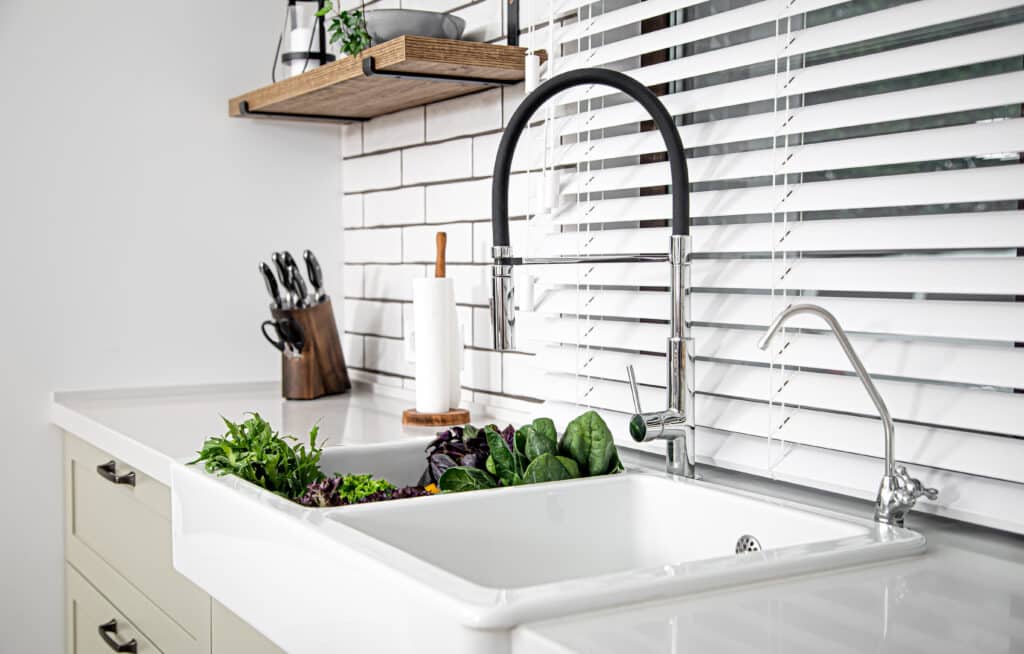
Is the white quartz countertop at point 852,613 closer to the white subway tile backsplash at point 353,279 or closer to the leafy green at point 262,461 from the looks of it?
the leafy green at point 262,461

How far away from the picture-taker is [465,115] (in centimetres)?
228

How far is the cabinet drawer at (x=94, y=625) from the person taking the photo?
2014 mm

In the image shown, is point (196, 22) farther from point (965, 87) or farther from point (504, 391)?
point (965, 87)

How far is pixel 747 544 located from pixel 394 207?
1543 millimetres

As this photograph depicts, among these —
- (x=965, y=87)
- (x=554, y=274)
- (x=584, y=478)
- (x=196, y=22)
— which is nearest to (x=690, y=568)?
(x=584, y=478)

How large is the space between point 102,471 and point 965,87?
168 centimetres

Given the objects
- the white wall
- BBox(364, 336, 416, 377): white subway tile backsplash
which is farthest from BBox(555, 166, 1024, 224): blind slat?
the white wall

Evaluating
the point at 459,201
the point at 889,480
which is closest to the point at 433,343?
the point at 459,201

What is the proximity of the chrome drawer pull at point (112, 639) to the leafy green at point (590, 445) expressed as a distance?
1.04 meters

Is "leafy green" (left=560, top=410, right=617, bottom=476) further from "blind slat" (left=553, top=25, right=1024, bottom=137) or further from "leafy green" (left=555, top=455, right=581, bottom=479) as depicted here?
"blind slat" (left=553, top=25, right=1024, bottom=137)

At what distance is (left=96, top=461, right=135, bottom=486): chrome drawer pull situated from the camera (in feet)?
6.36

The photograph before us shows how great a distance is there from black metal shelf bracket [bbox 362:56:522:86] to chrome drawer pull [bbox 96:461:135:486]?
87cm

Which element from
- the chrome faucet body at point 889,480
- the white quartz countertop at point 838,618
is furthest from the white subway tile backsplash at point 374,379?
the white quartz countertop at point 838,618

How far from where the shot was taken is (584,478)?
1.42 meters
